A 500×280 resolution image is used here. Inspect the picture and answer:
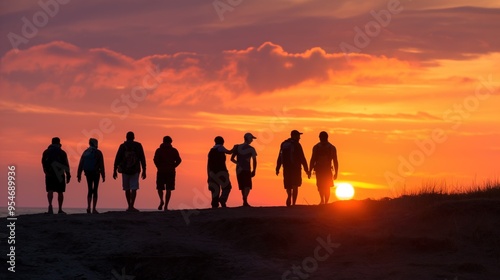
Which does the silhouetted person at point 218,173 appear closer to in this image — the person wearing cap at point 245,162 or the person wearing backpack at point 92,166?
the person wearing cap at point 245,162

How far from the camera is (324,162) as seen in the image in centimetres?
2591

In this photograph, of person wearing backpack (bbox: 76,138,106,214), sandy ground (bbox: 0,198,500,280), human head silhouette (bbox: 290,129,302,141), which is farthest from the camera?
human head silhouette (bbox: 290,129,302,141)

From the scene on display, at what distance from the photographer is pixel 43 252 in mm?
18875

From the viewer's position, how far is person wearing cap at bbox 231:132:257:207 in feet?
84.9

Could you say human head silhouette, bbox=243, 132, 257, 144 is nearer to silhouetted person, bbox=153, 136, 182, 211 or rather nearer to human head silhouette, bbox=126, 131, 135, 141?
silhouetted person, bbox=153, 136, 182, 211

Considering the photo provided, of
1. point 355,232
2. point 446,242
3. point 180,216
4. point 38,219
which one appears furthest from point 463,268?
point 38,219

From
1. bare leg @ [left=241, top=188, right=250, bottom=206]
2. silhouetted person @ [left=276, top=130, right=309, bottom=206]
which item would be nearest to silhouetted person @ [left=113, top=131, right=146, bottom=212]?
bare leg @ [left=241, top=188, right=250, bottom=206]

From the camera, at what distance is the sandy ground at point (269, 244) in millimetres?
17922

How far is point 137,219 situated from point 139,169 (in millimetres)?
3288

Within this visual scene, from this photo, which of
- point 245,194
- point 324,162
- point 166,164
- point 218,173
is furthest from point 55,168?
point 324,162

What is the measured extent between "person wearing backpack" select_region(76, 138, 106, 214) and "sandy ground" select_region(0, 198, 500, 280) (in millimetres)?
2150

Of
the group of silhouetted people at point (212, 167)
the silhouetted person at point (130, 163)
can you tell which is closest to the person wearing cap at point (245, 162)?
the group of silhouetted people at point (212, 167)

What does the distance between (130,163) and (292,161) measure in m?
4.97

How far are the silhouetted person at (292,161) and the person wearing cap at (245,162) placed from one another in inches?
36.0
